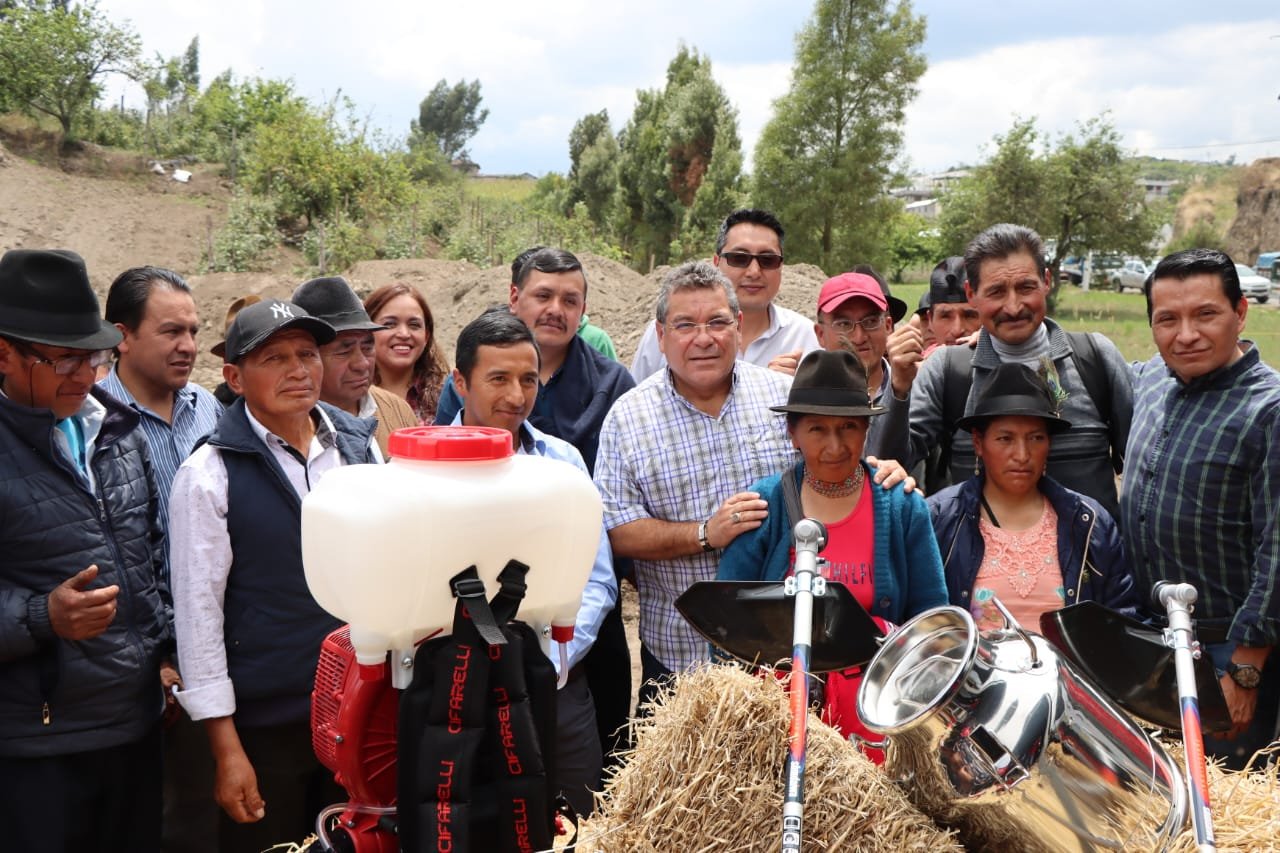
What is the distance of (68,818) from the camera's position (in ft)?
9.57

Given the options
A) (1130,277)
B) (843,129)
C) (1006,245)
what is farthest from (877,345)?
(1130,277)

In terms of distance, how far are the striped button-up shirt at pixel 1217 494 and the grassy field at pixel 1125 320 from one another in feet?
39.3

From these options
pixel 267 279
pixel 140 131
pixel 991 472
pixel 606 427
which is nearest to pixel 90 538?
pixel 606 427

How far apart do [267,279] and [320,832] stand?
1709 cm

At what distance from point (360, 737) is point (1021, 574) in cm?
219

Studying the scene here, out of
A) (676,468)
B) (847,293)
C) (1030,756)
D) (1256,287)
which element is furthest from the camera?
(1256,287)

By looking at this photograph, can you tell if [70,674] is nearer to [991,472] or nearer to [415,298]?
[415,298]

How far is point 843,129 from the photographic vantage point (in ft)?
80.7

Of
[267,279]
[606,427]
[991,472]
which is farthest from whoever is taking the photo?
[267,279]

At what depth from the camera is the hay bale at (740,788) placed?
81.0 inches

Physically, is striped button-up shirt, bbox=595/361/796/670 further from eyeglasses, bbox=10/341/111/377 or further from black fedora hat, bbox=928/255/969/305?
black fedora hat, bbox=928/255/969/305

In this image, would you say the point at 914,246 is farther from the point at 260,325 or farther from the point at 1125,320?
the point at 260,325

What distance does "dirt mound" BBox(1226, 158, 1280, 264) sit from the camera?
4325 cm

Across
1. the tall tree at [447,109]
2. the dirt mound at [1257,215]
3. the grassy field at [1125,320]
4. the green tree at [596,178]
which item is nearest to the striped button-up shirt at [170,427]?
the grassy field at [1125,320]
